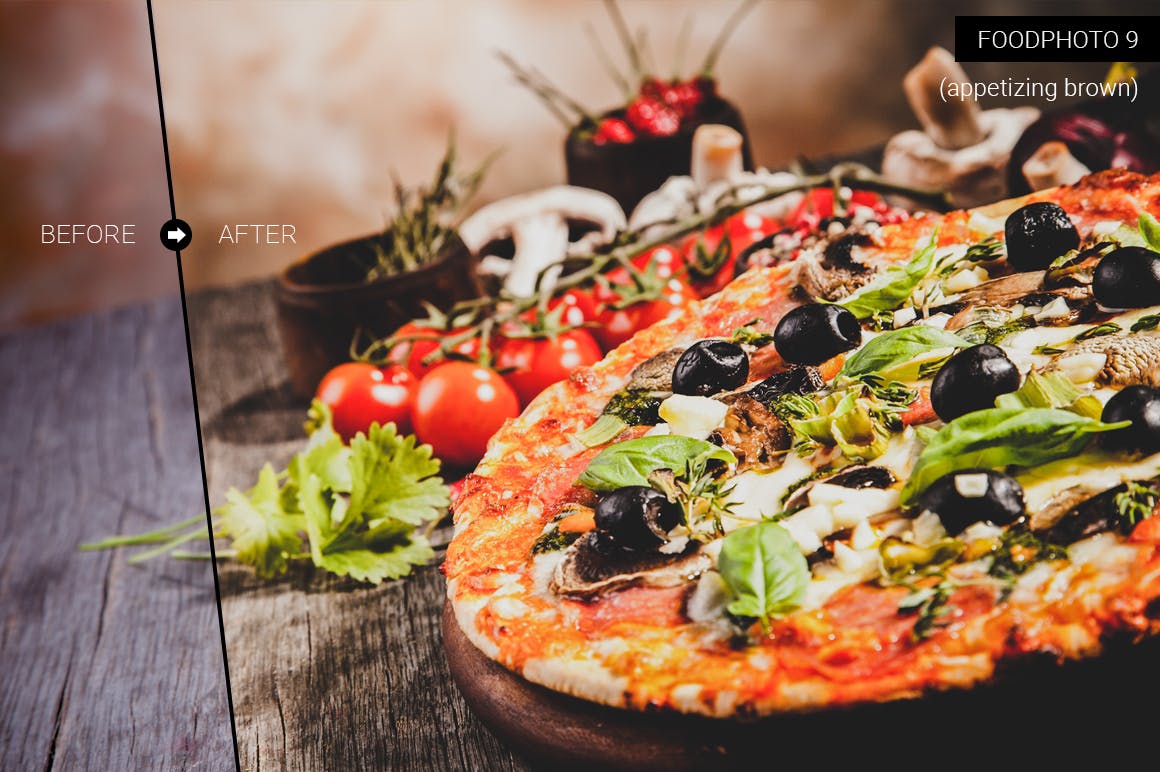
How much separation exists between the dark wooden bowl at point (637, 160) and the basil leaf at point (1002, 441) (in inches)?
77.3

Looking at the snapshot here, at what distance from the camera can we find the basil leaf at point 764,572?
117 cm

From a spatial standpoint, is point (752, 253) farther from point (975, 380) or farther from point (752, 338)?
point (975, 380)

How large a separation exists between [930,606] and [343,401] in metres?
1.42

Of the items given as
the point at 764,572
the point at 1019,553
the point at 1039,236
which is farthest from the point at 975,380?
the point at 1039,236

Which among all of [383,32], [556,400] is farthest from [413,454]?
[383,32]

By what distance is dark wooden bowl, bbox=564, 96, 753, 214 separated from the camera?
3.08 m

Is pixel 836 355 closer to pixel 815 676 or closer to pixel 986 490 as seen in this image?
pixel 986 490

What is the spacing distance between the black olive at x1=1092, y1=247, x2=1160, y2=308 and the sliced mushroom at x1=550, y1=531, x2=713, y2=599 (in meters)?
0.66

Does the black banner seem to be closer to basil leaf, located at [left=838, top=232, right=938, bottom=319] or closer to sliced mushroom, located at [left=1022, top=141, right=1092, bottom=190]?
sliced mushroom, located at [left=1022, top=141, right=1092, bottom=190]

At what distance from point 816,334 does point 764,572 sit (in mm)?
524

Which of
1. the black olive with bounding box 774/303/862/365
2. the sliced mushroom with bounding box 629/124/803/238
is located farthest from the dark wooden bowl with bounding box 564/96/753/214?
the black olive with bounding box 774/303/862/365

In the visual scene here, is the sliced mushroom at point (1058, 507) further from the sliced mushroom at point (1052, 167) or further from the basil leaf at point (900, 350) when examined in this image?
the sliced mushroom at point (1052, 167)

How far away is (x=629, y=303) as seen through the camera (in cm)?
227

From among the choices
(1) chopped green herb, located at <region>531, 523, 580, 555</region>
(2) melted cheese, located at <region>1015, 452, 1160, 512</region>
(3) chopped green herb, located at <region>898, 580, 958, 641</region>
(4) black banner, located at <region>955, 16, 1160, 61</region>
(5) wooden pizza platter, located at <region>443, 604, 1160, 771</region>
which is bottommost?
(5) wooden pizza platter, located at <region>443, 604, 1160, 771</region>
